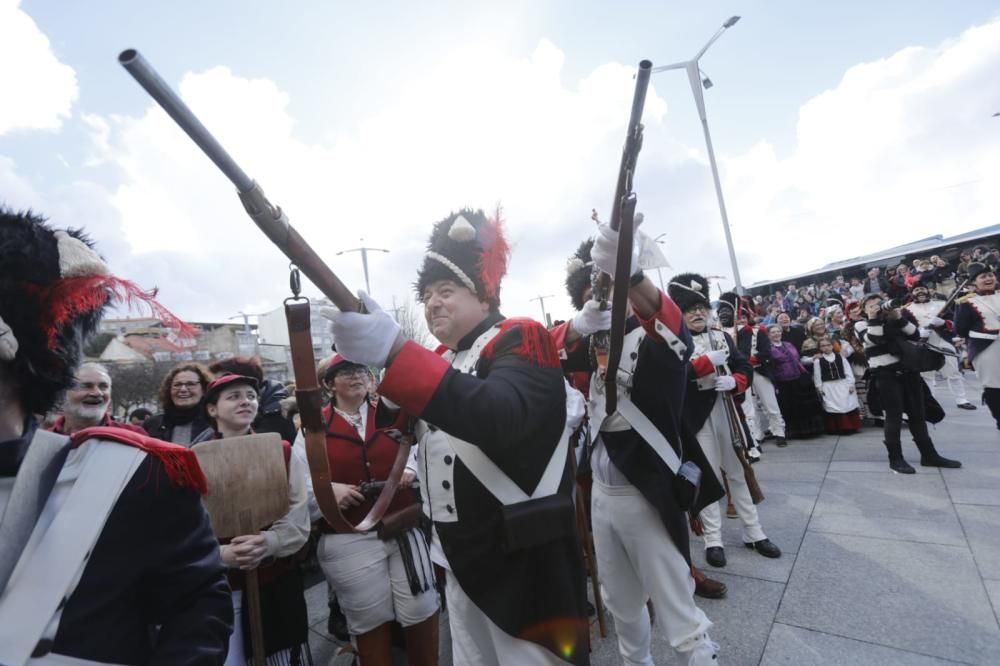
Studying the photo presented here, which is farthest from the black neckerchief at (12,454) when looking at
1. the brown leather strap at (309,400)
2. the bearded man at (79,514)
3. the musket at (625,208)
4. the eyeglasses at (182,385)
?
the eyeglasses at (182,385)

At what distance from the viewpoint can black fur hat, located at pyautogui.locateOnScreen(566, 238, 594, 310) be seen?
3354 mm

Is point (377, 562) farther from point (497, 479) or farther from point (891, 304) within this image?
point (891, 304)

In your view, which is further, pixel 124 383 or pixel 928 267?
pixel 124 383

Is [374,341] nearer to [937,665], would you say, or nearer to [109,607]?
[109,607]

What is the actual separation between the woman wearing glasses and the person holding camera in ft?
24.3

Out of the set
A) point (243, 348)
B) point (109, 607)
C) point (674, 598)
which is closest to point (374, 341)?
point (109, 607)

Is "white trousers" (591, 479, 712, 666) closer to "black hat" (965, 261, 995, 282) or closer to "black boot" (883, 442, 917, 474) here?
"black boot" (883, 442, 917, 474)

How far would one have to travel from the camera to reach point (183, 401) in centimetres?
380

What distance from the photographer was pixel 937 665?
248 cm

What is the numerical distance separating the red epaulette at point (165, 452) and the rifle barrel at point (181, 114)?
0.73m

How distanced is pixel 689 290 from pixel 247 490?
402 cm

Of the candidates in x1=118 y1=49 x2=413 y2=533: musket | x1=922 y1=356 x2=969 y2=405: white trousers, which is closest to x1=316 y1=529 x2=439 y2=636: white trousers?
x1=118 y1=49 x2=413 y2=533: musket

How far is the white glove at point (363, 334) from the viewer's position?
148cm

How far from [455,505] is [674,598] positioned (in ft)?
4.15
